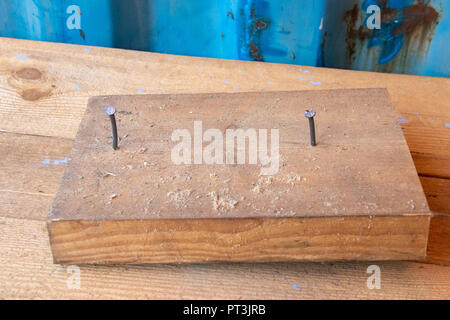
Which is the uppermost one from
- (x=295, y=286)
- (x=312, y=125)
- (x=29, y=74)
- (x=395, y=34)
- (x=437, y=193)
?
(x=395, y=34)

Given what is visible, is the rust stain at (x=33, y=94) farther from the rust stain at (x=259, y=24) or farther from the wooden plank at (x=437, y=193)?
the wooden plank at (x=437, y=193)

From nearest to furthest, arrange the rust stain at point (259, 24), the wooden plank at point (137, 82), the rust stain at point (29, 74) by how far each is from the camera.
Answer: the wooden plank at point (137, 82) < the rust stain at point (29, 74) < the rust stain at point (259, 24)

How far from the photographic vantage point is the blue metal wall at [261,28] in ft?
4.03

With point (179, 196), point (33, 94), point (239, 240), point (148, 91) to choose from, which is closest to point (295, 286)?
point (239, 240)

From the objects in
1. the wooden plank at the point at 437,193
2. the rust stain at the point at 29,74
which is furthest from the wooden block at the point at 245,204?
the rust stain at the point at 29,74

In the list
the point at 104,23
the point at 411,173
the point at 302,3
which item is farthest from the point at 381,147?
the point at 104,23

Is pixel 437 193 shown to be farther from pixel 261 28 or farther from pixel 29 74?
pixel 29 74

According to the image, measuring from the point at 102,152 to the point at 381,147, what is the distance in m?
0.44

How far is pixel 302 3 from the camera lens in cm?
121

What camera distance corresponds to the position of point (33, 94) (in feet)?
3.64

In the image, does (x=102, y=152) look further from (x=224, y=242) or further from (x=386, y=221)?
(x=386, y=221)

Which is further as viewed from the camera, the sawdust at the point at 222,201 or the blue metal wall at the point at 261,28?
the blue metal wall at the point at 261,28

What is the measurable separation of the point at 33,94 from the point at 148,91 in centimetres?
24

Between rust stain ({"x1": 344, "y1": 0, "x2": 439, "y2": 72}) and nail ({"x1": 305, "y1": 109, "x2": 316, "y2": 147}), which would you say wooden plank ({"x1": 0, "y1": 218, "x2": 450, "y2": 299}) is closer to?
nail ({"x1": 305, "y1": 109, "x2": 316, "y2": 147})
